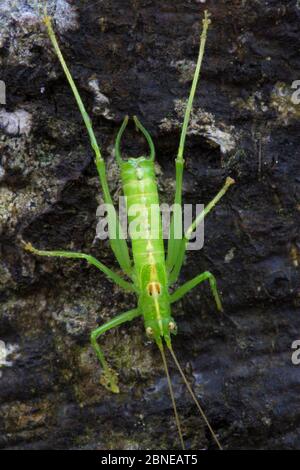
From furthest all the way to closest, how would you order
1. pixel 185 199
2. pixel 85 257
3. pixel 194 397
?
pixel 185 199
pixel 85 257
pixel 194 397

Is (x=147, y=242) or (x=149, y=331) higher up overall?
(x=147, y=242)

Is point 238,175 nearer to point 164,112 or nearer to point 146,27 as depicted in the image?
point 164,112

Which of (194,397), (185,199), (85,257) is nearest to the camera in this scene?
(194,397)

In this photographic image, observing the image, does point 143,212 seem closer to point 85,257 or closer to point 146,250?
point 146,250

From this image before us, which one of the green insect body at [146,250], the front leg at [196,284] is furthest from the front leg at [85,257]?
the front leg at [196,284]

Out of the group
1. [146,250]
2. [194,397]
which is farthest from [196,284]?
[194,397]

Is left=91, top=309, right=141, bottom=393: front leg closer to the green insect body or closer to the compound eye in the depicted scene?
the green insect body

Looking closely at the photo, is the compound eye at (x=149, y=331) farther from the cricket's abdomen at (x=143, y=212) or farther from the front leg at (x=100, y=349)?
the cricket's abdomen at (x=143, y=212)
